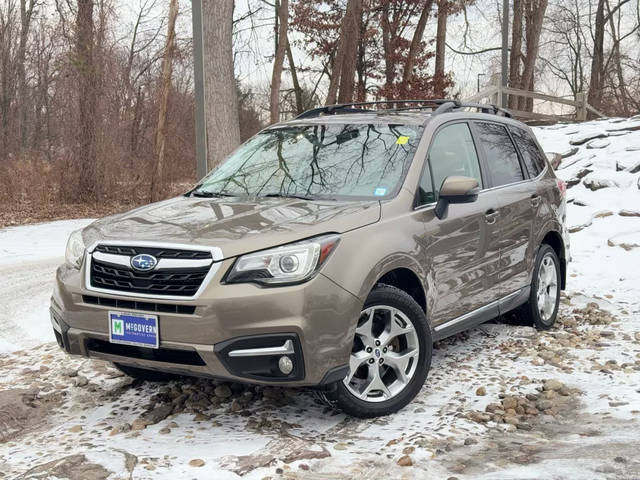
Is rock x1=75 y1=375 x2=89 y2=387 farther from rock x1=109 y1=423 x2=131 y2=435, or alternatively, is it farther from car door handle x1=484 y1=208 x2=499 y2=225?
car door handle x1=484 y1=208 x2=499 y2=225

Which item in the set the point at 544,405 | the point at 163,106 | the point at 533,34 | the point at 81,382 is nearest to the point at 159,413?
the point at 81,382

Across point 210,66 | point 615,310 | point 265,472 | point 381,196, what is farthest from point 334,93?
point 265,472

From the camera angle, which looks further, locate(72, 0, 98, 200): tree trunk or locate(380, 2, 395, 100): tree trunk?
locate(380, 2, 395, 100): tree trunk

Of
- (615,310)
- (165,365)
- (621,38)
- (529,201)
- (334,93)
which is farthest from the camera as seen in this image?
(621,38)

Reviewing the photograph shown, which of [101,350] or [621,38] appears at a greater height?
[621,38]

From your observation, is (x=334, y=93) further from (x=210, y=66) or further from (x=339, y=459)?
(x=339, y=459)

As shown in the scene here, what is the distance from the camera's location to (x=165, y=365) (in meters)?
3.99

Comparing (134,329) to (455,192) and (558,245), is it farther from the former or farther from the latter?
(558,245)

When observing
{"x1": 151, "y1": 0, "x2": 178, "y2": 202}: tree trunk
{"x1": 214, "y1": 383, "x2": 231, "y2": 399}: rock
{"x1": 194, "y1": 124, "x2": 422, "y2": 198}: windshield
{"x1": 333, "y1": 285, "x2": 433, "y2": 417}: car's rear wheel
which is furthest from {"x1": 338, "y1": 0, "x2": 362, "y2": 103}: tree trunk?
{"x1": 333, "y1": 285, "x2": 433, "y2": 417}: car's rear wheel

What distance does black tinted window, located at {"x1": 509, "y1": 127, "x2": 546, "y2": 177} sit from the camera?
643cm

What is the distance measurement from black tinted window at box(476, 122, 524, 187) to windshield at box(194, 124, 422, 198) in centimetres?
91

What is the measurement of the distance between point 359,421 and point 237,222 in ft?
4.47

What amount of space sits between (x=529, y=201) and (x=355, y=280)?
2.63 meters

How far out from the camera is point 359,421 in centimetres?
437
